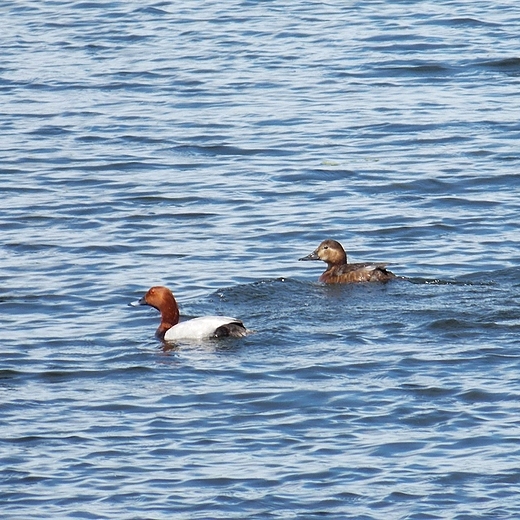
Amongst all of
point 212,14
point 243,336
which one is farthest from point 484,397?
point 212,14

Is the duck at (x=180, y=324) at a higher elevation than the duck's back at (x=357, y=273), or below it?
higher

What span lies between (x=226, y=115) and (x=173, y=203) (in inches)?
164

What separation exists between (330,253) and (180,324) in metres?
2.20

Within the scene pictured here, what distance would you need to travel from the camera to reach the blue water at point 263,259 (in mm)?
9523

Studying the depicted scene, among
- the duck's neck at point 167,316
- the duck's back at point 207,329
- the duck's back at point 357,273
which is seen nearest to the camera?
the duck's back at point 207,329

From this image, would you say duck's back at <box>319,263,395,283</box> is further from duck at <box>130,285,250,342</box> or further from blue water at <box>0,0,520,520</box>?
duck at <box>130,285,250,342</box>

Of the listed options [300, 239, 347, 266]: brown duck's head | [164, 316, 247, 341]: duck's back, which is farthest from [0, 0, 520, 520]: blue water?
[300, 239, 347, 266]: brown duck's head

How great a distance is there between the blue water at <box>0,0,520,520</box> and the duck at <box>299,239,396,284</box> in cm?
16

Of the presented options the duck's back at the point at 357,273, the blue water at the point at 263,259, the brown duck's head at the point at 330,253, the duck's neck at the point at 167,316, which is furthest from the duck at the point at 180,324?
the brown duck's head at the point at 330,253

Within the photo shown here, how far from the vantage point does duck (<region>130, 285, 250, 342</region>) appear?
1226 centimetres

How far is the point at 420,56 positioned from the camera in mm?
23422

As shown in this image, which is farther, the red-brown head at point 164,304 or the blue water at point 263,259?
the red-brown head at point 164,304

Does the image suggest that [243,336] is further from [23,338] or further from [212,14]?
[212,14]

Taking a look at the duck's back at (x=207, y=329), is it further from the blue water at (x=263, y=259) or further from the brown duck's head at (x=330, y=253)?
the brown duck's head at (x=330, y=253)
